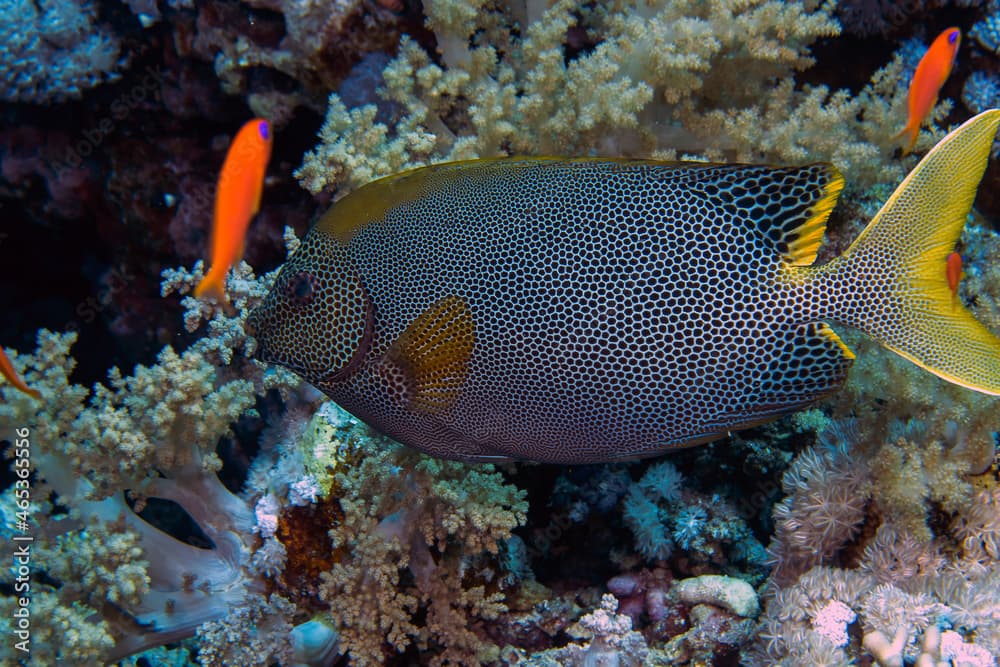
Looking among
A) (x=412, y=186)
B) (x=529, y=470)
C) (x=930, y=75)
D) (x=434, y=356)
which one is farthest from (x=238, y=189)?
(x=930, y=75)

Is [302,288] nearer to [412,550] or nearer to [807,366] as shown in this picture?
[412,550]

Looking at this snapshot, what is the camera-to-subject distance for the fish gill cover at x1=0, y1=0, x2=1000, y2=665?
2.50m

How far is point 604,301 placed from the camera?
80.2 inches

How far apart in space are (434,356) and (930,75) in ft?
8.94

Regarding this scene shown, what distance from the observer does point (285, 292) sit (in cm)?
225

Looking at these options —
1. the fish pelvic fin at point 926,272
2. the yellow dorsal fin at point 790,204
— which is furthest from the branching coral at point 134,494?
the fish pelvic fin at point 926,272

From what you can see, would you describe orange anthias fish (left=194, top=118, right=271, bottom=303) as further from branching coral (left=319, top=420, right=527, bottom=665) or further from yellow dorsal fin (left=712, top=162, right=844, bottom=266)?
yellow dorsal fin (left=712, top=162, right=844, bottom=266)

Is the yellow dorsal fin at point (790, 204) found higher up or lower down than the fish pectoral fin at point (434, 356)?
higher up

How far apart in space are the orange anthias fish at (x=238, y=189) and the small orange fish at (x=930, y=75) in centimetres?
295

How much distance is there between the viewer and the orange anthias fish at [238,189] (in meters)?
2.06

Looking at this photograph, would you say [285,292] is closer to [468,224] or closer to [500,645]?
[468,224]
